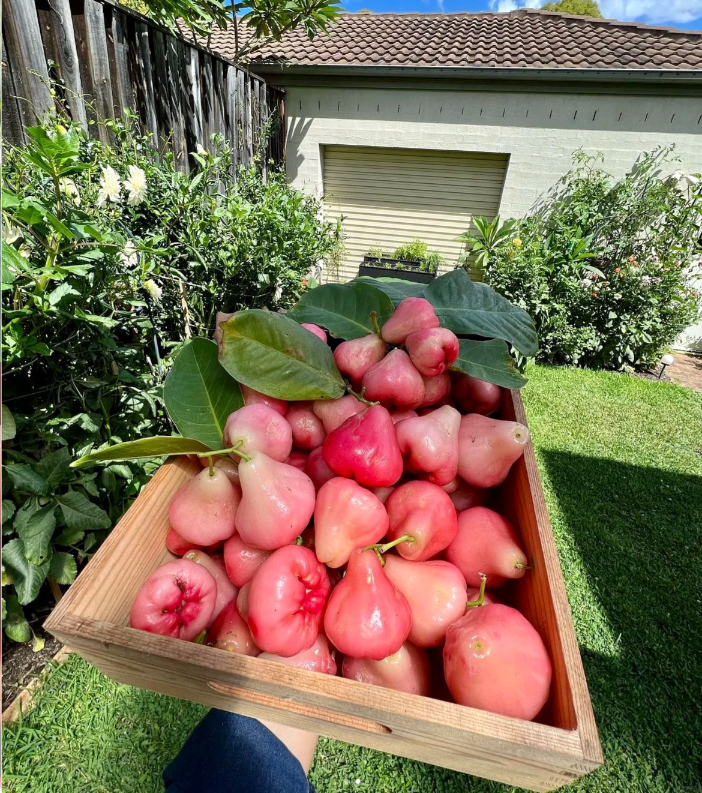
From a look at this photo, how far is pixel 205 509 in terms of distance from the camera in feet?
2.33

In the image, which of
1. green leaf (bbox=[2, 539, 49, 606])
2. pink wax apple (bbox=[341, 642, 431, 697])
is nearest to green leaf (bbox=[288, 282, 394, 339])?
pink wax apple (bbox=[341, 642, 431, 697])

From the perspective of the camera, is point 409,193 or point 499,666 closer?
point 499,666

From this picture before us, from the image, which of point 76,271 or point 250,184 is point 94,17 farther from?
point 76,271

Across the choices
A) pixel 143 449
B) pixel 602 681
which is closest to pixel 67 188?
pixel 143 449

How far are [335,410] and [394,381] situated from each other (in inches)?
4.7

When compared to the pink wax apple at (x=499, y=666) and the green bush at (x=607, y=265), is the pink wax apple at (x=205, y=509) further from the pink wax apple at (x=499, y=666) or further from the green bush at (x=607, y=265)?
the green bush at (x=607, y=265)

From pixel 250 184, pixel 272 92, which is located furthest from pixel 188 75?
pixel 272 92

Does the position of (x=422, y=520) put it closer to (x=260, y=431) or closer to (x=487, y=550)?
(x=487, y=550)

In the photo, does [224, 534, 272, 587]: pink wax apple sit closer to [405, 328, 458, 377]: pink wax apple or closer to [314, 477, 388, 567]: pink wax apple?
[314, 477, 388, 567]: pink wax apple

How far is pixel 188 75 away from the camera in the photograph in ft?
11.6

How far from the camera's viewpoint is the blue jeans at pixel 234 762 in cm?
77

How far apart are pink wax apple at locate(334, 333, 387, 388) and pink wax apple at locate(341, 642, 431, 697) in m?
0.47

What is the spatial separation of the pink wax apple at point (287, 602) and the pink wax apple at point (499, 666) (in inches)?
8.0

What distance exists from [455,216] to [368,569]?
6.67 metres
